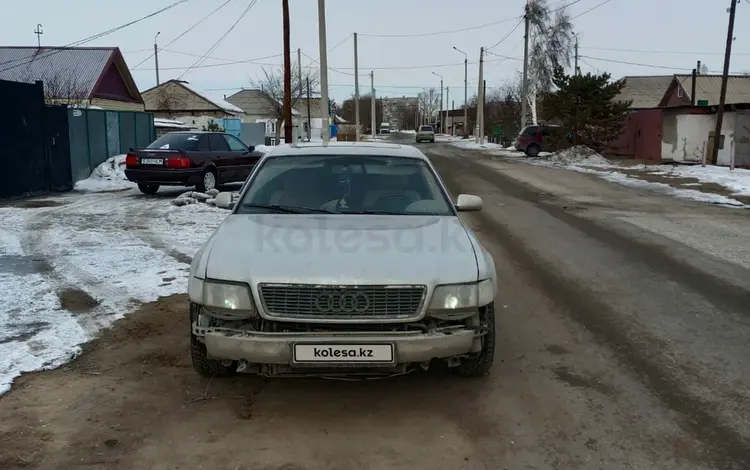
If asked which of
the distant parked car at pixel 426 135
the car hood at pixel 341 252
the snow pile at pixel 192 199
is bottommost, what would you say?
the snow pile at pixel 192 199

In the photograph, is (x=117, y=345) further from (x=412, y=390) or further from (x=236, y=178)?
(x=236, y=178)

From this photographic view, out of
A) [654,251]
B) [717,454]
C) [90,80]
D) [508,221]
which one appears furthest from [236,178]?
[90,80]

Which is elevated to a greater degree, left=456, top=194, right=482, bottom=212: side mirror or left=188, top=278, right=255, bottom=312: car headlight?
left=456, top=194, right=482, bottom=212: side mirror

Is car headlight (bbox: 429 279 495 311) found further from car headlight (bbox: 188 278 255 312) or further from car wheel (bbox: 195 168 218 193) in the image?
car wheel (bbox: 195 168 218 193)

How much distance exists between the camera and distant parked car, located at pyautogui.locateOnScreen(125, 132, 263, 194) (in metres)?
13.7

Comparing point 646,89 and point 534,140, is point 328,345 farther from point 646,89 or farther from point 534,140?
point 646,89

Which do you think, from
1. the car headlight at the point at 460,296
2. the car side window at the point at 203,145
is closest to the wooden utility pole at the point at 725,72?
the car side window at the point at 203,145

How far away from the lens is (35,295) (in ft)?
20.0

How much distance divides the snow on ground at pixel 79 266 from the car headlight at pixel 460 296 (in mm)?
2710

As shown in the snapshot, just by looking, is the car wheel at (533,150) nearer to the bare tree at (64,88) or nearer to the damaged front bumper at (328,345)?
the bare tree at (64,88)

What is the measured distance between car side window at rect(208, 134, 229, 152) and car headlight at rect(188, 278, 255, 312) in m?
11.5

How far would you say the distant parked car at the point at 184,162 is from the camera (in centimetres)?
1373

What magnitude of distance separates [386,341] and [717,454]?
70.0 inches

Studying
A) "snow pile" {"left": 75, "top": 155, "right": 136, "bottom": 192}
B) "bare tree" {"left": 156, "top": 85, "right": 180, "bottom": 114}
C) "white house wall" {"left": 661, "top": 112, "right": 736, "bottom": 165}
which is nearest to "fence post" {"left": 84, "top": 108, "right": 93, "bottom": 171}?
"snow pile" {"left": 75, "top": 155, "right": 136, "bottom": 192}
